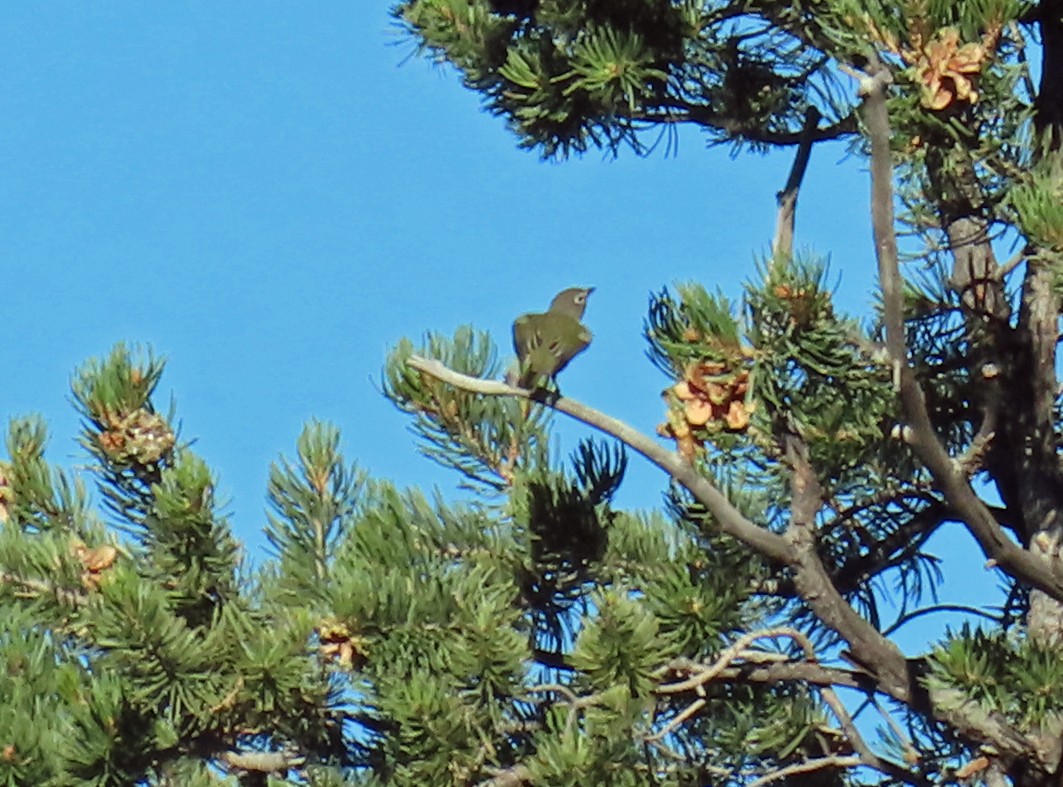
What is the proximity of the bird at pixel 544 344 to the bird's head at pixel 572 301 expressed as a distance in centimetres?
5

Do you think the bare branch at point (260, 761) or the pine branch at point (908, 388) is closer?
the pine branch at point (908, 388)

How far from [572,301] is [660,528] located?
0.24 m

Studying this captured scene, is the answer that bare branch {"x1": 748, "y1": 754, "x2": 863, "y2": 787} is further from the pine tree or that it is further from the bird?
the bird

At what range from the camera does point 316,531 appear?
A: 1491mm

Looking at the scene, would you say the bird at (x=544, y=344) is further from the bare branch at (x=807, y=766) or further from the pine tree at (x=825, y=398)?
the bare branch at (x=807, y=766)

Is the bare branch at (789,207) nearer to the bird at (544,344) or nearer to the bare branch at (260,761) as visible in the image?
the bird at (544,344)

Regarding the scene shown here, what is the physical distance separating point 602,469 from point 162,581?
14.8 inches

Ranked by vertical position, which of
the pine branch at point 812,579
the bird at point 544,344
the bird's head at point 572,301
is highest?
the bird's head at point 572,301

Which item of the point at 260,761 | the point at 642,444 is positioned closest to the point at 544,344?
the point at 642,444

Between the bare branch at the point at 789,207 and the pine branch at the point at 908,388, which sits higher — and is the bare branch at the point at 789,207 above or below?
above

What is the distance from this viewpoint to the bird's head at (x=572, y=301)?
1.37m

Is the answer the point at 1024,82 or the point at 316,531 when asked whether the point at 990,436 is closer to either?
the point at 1024,82

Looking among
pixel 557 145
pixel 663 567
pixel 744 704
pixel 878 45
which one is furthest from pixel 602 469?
pixel 878 45

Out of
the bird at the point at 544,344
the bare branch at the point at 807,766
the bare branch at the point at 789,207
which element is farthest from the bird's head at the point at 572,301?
the bare branch at the point at 807,766
